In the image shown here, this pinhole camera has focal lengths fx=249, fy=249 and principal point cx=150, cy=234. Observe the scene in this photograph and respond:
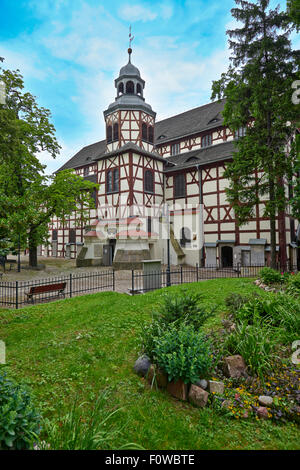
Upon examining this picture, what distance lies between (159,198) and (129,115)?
8882mm

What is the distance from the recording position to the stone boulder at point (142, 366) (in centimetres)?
431

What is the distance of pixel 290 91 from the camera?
13086 mm

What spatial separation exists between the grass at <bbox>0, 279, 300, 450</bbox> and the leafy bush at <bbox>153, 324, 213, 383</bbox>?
17.3 inches

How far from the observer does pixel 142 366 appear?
4.35 m

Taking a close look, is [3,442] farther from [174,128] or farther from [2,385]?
[174,128]

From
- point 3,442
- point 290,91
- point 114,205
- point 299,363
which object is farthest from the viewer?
point 114,205

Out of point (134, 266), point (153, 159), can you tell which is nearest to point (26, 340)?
point (134, 266)

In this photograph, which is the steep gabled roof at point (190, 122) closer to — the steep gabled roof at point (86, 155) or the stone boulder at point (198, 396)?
the steep gabled roof at point (86, 155)

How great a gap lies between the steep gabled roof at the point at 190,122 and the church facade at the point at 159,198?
0.17 meters

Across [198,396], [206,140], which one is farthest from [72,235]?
[198,396]

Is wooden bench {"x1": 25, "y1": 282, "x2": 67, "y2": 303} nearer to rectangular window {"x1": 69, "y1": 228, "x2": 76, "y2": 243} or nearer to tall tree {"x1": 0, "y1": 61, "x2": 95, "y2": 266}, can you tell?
tall tree {"x1": 0, "y1": 61, "x2": 95, "y2": 266}

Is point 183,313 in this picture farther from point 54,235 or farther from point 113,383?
point 54,235
